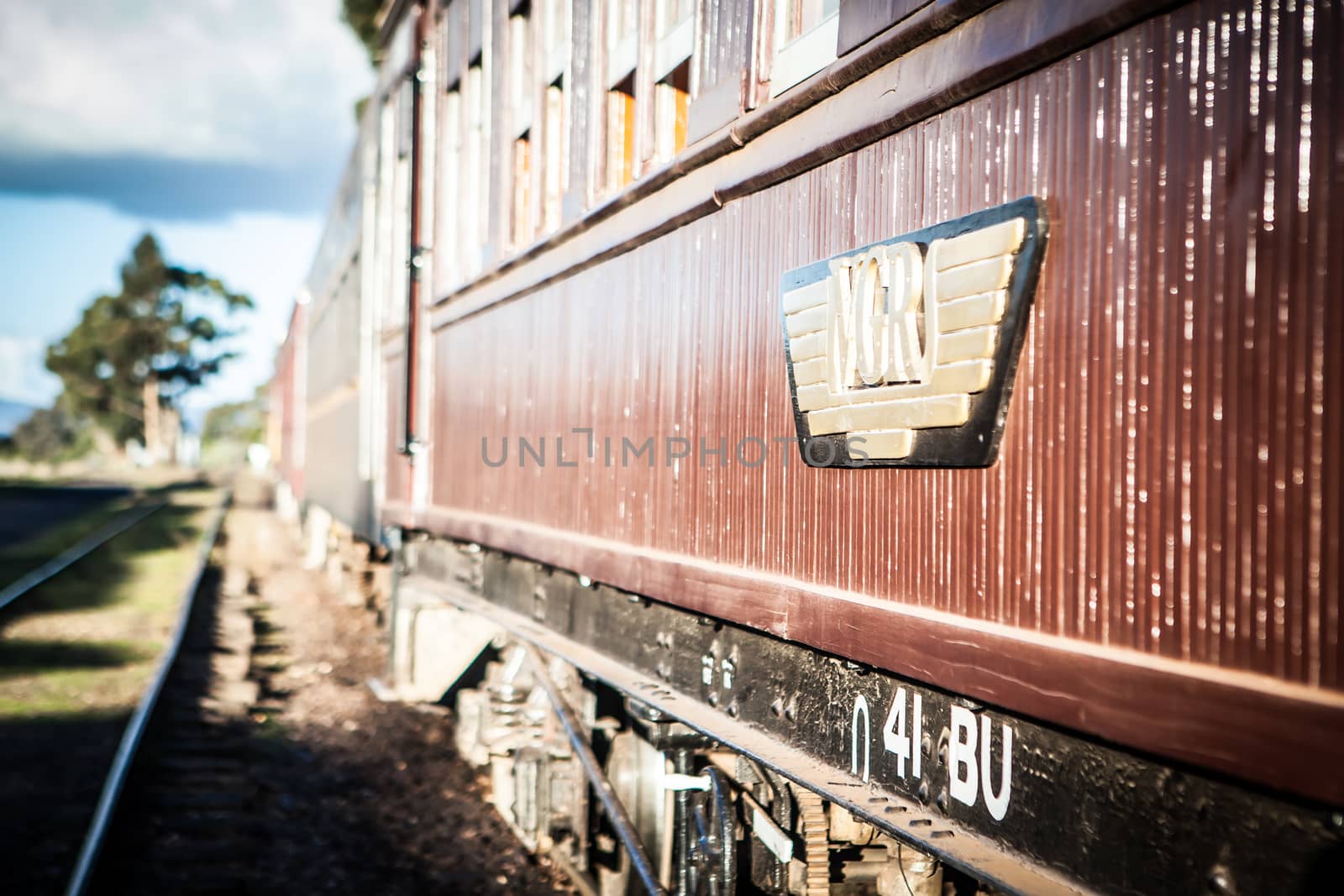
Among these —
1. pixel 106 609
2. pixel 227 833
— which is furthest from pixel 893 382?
pixel 106 609

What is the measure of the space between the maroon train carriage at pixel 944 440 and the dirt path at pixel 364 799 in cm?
72

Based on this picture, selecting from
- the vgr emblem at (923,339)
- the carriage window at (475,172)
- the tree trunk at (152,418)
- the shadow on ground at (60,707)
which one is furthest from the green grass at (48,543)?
the tree trunk at (152,418)

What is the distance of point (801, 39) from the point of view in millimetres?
2902

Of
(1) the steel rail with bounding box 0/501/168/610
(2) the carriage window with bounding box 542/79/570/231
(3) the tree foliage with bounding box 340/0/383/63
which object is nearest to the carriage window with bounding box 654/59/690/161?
(2) the carriage window with bounding box 542/79/570/231

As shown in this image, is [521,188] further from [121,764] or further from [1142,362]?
[121,764]

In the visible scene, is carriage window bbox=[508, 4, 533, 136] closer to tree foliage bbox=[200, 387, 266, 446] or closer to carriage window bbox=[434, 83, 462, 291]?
carriage window bbox=[434, 83, 462, 291]

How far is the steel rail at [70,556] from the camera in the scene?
42.8ft

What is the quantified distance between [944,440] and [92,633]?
428 inches

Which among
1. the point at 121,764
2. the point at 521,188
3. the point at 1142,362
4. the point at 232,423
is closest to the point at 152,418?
the point at 232,423

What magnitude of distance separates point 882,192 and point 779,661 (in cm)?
130

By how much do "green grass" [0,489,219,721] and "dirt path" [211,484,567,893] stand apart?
134 cm

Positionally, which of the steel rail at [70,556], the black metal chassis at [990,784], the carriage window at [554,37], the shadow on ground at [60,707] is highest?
the carriage window at [554,37]

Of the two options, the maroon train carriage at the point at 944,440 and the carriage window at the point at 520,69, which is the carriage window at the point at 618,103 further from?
the carriage window at the point at 520,69

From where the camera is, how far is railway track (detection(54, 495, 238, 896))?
5113mm
